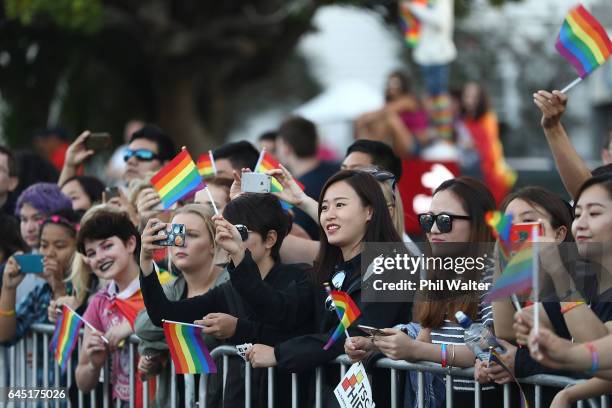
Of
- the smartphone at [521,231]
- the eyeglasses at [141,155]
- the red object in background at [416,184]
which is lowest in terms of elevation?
the smartphone at [521,231]

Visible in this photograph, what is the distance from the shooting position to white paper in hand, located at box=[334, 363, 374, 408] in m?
5.32

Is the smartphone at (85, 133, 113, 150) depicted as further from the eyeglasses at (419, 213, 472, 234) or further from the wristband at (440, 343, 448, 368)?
the wristband at (440, 343, 448, 368)

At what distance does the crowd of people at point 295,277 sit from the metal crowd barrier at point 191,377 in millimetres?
51

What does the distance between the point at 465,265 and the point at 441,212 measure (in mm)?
408

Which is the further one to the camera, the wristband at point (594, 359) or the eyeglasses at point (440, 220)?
the eyeglasses at point (440, 220)

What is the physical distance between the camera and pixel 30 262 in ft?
23.2

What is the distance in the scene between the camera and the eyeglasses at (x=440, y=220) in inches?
214

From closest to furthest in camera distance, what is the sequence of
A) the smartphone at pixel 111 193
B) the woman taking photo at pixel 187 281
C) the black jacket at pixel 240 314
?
the black jacket at pixel 240 314, the woman taking photo at pixel 187 281, the smartphone at pixel 111 193

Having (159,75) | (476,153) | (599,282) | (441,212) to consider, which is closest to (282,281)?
(441,212)

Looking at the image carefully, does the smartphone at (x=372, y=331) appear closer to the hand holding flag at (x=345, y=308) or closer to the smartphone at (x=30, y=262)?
the hand holding flag at (x=345, y=308)

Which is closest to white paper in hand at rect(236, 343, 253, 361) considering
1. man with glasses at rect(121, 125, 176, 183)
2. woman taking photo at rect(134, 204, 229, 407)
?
woman taking photo at rect(134, 204, 229, 407)

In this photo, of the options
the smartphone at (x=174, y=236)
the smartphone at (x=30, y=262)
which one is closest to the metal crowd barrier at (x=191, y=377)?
the smartphone at (x=30, y=262)

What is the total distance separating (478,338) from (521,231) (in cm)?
80

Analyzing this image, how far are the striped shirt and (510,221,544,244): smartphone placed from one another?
28.7 inches
